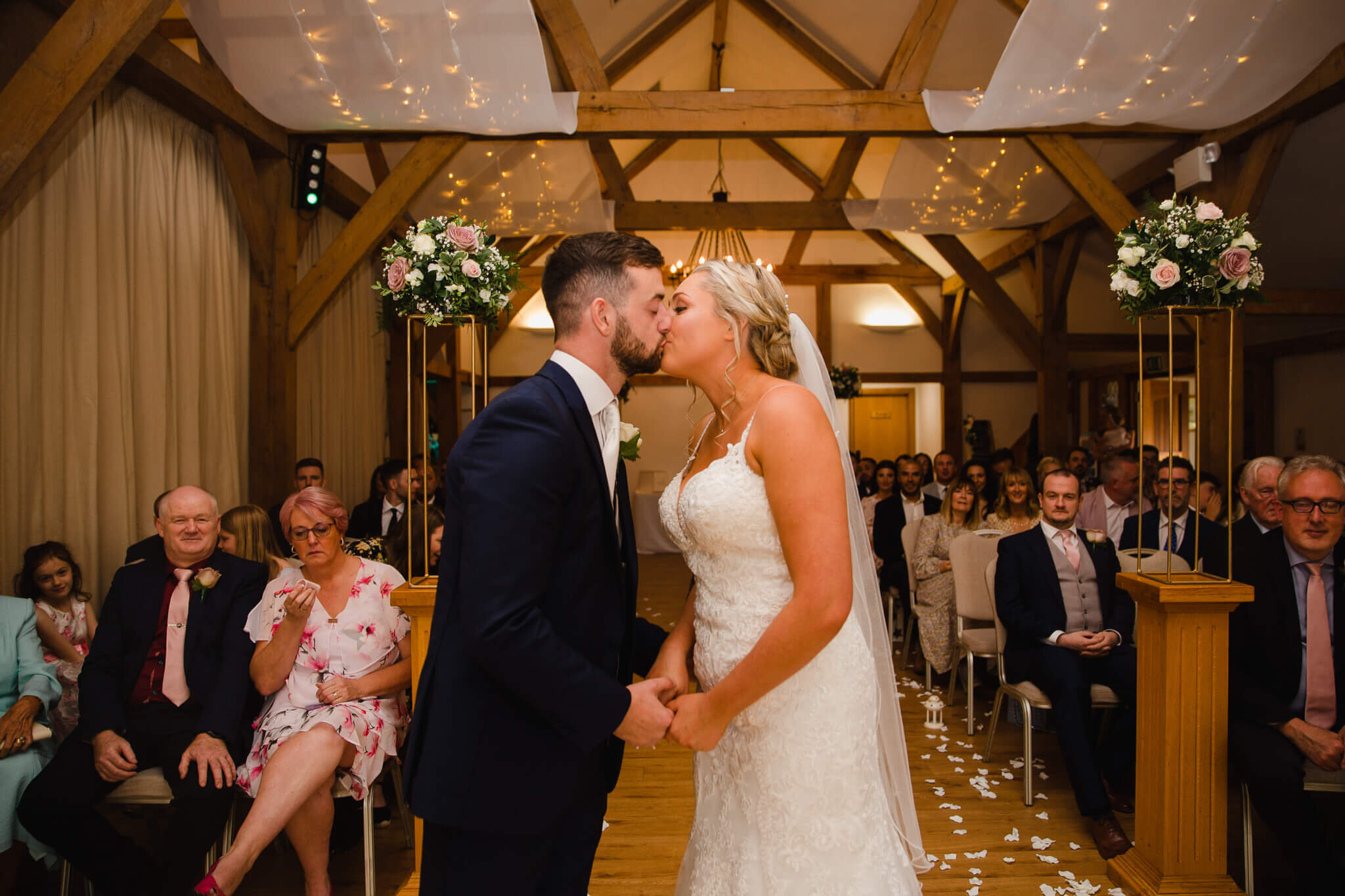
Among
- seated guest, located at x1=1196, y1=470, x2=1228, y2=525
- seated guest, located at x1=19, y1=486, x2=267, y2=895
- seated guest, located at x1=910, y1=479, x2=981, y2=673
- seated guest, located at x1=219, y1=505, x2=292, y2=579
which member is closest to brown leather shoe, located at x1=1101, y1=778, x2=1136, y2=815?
seated guest, located at x1=910, y1=479, x2=981, y2=673

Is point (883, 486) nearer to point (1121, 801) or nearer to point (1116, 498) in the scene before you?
point (1116, 498)

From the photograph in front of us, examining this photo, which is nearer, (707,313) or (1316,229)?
(707,313)

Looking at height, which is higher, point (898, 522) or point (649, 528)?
point (898, 522)

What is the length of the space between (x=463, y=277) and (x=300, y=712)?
60.5 inches

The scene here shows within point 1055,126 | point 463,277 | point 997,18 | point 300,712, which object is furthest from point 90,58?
point 997,18

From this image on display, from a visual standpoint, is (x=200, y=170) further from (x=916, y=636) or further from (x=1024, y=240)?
(x=1024, y=240)

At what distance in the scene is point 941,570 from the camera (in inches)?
197

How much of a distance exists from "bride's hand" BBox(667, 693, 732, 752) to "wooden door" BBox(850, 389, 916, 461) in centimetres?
1264

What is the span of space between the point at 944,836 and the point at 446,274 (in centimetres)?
273

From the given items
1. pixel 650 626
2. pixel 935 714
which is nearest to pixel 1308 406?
pixel 935 714

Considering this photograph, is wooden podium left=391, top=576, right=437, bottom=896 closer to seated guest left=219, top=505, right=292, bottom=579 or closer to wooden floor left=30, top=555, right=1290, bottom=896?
wooden floor left=30, top=555, right=1290, bottom=896

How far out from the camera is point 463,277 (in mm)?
2949

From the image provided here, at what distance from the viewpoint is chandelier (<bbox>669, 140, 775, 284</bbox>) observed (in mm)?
9258

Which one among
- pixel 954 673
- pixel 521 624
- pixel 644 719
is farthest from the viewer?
pixel 954 673
